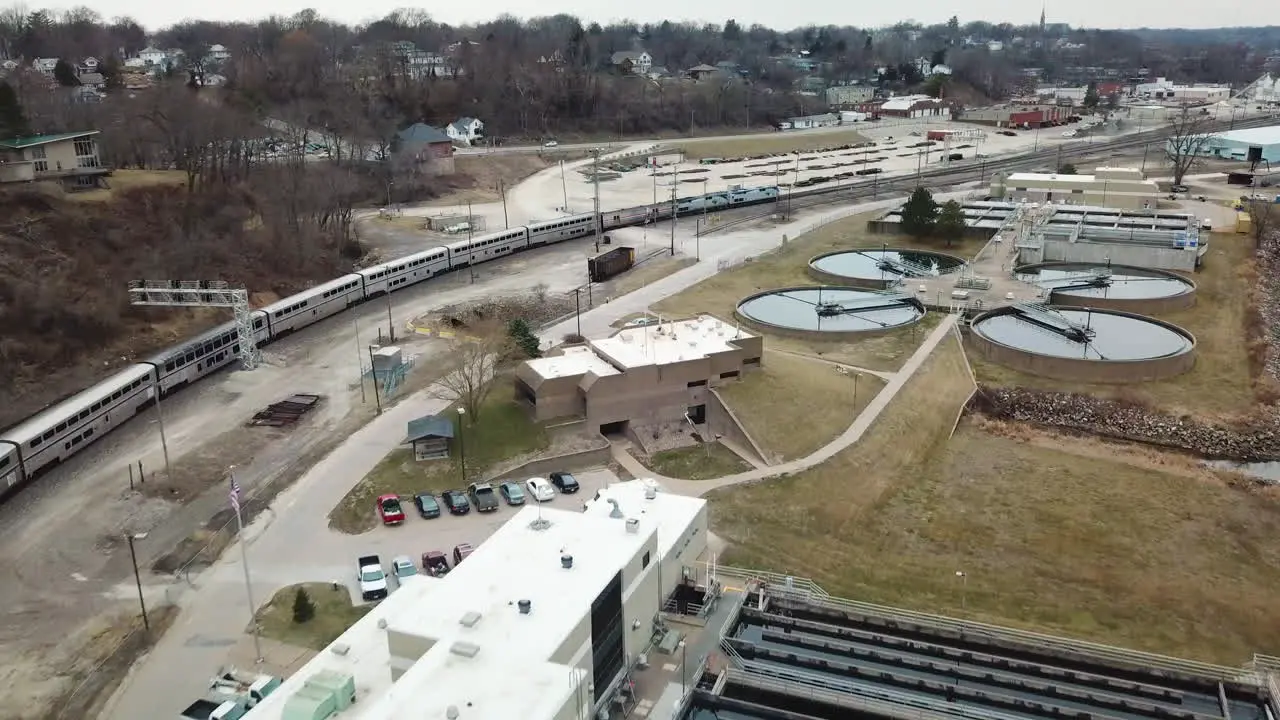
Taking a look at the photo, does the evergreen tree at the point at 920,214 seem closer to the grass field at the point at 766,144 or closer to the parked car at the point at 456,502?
the parked car at the point at 456,502

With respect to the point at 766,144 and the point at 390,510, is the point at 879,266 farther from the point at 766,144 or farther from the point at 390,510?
the point at 766,144

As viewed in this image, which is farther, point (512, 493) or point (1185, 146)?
point (1185, 146)

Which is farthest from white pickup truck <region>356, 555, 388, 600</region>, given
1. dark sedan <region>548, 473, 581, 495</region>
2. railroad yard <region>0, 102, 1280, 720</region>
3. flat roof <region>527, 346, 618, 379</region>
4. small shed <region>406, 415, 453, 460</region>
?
flat roof <region>527, 346, 618, 379</region>

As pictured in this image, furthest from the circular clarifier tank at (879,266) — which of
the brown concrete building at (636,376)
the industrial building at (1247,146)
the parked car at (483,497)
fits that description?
the industrial building at (1247,146)

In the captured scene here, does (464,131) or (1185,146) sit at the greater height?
(464,131)

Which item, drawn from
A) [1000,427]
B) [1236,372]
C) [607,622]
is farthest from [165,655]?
[1236,372]

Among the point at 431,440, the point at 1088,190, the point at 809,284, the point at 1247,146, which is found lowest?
the point at 431,440

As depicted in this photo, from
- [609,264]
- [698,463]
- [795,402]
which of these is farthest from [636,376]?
[609,264]
